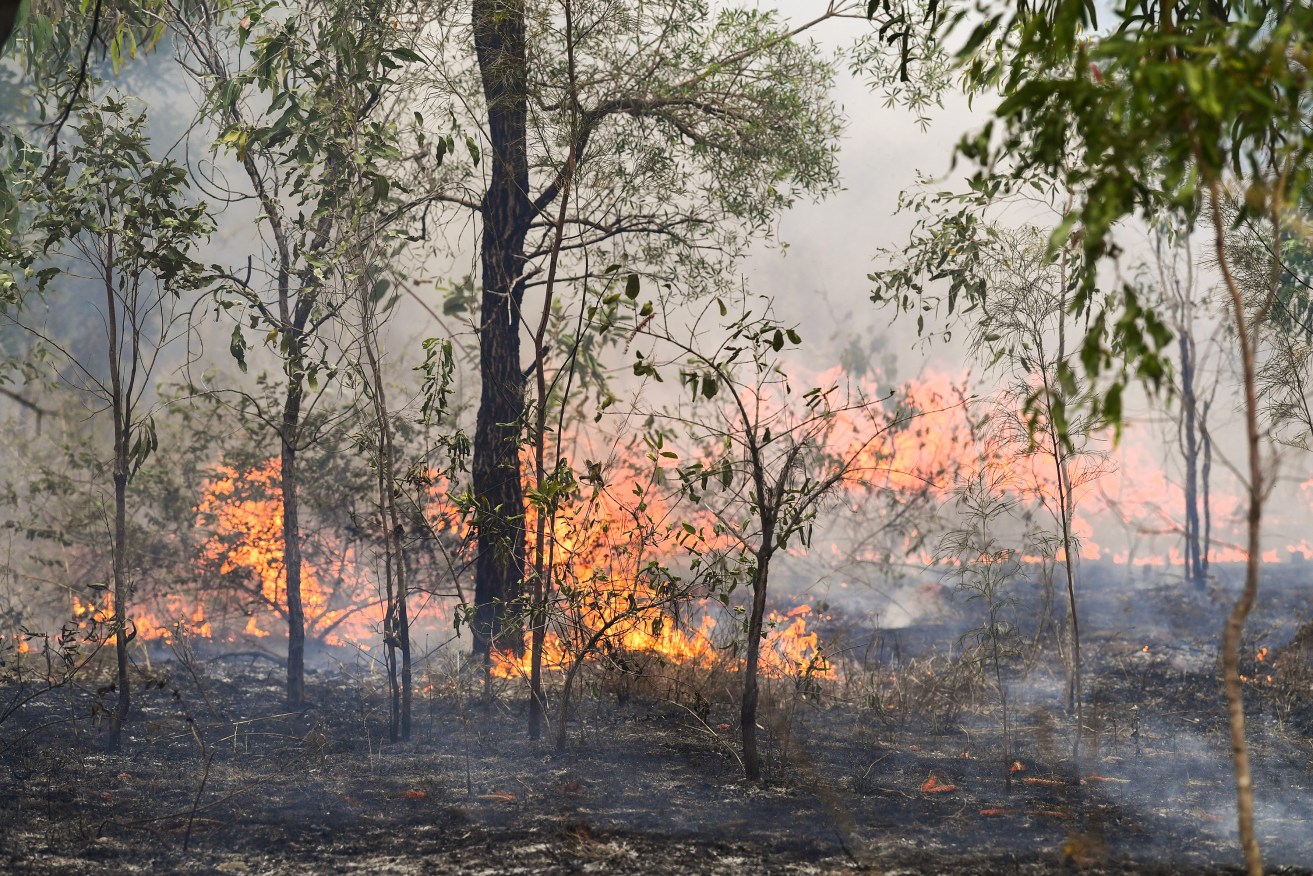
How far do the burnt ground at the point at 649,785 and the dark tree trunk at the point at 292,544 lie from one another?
13.7 inches

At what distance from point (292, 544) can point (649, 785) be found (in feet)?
11.7

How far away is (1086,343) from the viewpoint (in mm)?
2543

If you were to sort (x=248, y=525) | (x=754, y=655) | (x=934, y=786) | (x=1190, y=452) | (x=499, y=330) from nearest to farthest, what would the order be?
(x=754, y=655) < (x=934, y=786) < (x=499, y=330) < (x=248, y=525) < (x=1190, y=452)

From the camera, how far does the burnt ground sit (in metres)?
4.38

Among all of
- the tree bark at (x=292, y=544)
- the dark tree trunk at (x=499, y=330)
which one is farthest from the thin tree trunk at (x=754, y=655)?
the tree bark at (x=292, y=544)

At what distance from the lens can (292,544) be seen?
303 inches

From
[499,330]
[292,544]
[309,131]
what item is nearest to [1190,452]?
[499,330]

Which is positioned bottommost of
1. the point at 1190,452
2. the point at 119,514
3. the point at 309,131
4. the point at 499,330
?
the point at 119,514

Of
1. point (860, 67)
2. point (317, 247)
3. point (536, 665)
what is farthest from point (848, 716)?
point (860, 67)

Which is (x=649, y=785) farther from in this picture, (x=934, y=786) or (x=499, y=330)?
(x=499, y=330)

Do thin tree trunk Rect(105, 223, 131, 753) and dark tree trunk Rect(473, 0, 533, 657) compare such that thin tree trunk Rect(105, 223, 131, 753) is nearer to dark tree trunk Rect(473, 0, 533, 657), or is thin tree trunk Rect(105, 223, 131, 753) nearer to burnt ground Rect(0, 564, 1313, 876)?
burnt ground Rect(0, 564, 1313, 876)

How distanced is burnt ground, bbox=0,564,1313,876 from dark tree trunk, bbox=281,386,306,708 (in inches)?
13.7

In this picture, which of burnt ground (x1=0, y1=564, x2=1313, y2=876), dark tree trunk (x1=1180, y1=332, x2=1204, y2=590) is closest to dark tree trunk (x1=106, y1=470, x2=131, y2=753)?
burnt ground (x1=0, y1=564, x2=1313, y2=876)

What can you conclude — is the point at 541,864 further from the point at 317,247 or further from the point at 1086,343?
the point at 317,247
